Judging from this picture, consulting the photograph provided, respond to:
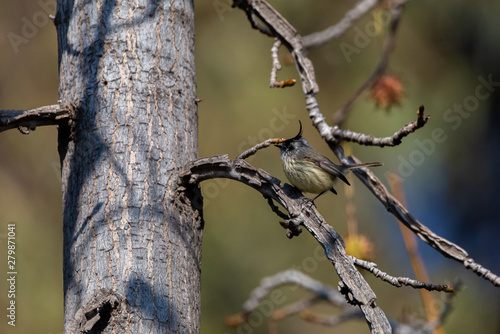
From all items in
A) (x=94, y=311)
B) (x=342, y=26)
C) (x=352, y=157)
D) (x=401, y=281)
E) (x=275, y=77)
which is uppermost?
(x=342, y=26)

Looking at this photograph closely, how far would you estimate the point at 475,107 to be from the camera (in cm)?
608

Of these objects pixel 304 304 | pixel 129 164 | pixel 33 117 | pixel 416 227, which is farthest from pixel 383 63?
pixel 33 117

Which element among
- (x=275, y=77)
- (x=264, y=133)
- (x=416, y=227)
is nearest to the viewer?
(x=416, y=227)

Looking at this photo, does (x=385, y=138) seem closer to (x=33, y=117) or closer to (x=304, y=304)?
(x=304, y=304)

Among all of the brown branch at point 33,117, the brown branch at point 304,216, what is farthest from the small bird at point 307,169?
the brown branch at point 33,117

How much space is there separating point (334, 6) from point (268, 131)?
1522 millimetres

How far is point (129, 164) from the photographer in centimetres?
258

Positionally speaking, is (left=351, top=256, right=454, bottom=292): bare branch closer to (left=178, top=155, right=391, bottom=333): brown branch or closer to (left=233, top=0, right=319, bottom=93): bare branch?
(left=178, top=155, right=391, bottom=333): brown branch

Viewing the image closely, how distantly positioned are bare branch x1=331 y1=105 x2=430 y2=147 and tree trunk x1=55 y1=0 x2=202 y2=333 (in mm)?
767

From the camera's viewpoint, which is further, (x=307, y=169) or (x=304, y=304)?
(x=307, y=169)

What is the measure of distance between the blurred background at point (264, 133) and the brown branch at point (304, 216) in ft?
8.21

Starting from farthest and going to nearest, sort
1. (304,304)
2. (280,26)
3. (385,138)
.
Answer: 1. (304,304)
2. (280,26)
3. (385,138)

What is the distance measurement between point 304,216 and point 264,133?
2.92 m

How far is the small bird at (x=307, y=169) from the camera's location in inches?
146
